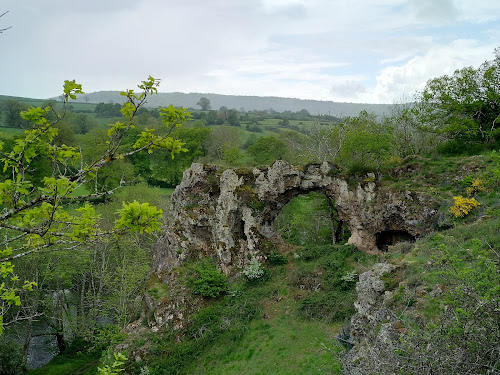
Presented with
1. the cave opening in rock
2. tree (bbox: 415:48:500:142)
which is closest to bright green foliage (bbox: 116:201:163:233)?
the cave opening in rock

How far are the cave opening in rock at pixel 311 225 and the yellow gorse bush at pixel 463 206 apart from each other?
11245 millimetres

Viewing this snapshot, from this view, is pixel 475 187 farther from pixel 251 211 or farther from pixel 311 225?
pixel 311 225

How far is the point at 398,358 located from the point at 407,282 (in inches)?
250

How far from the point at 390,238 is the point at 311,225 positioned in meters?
12.1

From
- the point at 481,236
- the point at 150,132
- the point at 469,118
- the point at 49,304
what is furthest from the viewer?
the point at 469,118

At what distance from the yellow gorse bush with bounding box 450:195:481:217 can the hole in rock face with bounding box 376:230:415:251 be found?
4.16m

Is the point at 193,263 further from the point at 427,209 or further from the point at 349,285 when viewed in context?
the point at 427,209

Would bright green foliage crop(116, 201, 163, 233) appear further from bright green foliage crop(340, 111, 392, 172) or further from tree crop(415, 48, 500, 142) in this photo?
tree crop(415, 48, 500, 142)

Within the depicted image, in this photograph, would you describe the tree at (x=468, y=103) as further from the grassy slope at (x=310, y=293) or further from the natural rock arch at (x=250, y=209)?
the natural rock arch at (x=250, y=209)

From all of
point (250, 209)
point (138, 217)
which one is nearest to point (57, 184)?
point (138, 217)

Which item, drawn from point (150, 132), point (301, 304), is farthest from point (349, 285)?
point (150, 132)

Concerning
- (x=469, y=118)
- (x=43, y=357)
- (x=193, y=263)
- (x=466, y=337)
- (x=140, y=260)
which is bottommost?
(x=43, y=357)

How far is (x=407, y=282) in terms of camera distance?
473 inches

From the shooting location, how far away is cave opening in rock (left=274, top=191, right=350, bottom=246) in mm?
32625
